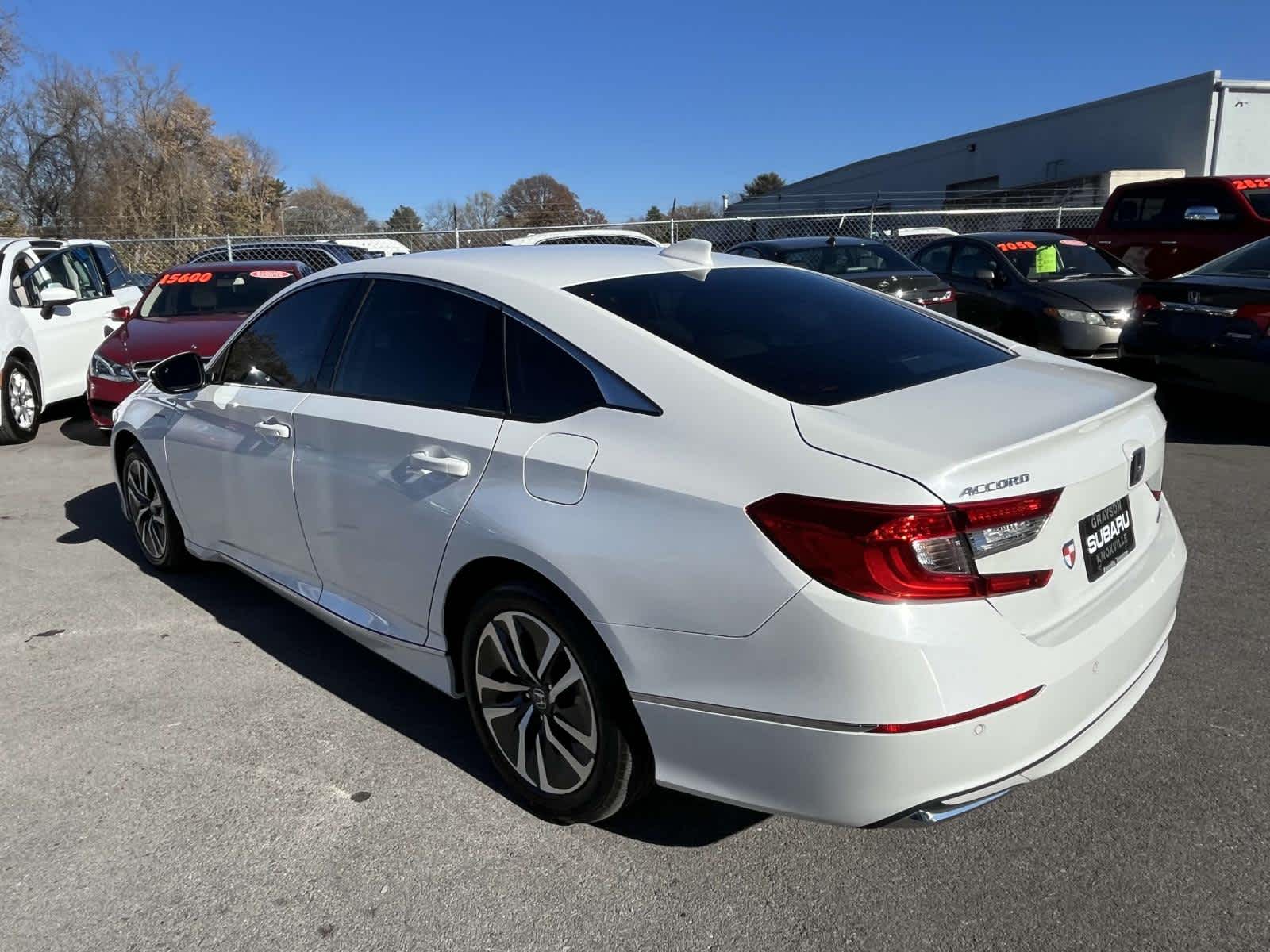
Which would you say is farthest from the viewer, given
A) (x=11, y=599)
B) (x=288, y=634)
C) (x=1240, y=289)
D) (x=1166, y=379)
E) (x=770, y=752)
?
(x=1166, y=379)

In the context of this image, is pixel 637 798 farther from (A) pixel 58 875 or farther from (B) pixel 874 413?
(A) pixel 58 875

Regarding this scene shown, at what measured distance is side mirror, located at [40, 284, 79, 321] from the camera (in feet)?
30.2

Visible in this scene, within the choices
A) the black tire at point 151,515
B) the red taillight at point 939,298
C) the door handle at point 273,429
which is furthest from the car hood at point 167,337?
the red taillight at point 939,298

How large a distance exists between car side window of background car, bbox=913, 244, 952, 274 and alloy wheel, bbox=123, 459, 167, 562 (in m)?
8.78

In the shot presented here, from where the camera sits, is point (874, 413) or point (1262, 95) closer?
point (874, 413)

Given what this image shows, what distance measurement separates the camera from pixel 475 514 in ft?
9.41

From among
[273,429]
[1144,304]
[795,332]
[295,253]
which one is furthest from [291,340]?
[295,253]

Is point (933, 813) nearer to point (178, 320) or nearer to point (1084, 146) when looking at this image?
point (178, 320)

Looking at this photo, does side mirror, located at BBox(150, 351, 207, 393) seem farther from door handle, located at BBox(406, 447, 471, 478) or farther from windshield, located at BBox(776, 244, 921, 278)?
windshield, located at BBox(776, 244, 921, 278)

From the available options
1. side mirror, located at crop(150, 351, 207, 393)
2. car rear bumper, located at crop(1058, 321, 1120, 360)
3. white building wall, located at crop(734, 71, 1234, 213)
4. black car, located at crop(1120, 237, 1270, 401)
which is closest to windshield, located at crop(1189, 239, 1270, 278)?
black car, located at crop(1120, 237, 1270, 401)

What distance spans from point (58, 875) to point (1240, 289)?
758cm

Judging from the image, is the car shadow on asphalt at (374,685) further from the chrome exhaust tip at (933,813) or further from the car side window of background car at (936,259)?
the car side window of background car at (936,259)

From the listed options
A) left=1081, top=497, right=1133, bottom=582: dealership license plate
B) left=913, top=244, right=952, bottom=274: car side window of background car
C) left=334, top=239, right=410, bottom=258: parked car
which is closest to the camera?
left=1081, top=497, right=1133, bottom=582: dealership license plate

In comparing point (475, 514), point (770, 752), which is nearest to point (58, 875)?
point (475, 514)
